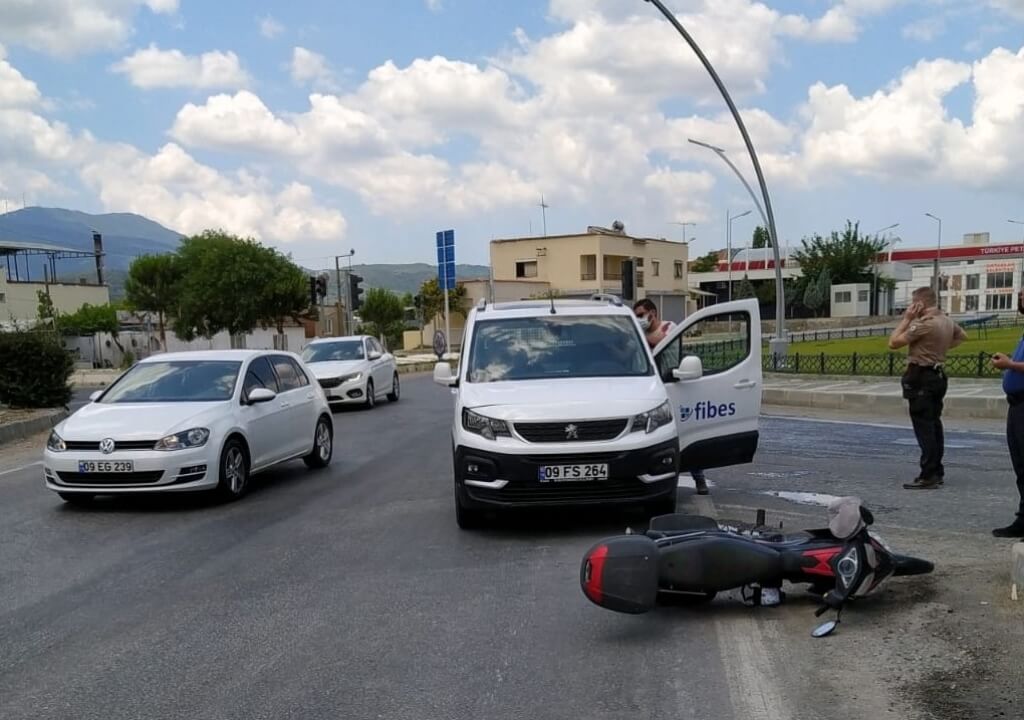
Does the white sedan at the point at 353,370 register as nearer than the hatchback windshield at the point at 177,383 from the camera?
No

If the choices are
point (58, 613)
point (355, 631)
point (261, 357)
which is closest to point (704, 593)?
point (355, 631)

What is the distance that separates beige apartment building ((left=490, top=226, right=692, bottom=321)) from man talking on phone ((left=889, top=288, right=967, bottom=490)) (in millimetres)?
60380

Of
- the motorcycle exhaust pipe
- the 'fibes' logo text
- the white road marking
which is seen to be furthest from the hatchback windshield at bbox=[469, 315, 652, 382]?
the white road marking

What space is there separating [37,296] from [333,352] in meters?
67.9

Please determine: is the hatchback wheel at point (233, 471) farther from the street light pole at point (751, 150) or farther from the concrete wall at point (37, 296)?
the concrete wall at point (37, 296)

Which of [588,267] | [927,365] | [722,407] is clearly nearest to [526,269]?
[588,267]

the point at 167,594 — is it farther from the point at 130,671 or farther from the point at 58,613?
the point at 130,671

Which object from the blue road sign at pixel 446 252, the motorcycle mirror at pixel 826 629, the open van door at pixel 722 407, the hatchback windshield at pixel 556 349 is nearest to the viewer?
the motorcycle mirror at pixel 826 629

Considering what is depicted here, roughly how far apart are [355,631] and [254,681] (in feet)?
2.58

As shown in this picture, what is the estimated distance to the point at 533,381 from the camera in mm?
7738

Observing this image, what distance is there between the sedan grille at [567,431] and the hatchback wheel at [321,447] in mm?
5159

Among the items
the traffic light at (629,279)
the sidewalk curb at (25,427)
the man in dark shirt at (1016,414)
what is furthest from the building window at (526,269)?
the man in dark shirt at (1016,414)

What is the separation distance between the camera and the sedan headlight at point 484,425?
702 centimetres

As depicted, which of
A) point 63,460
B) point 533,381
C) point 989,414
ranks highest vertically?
point 533,381
